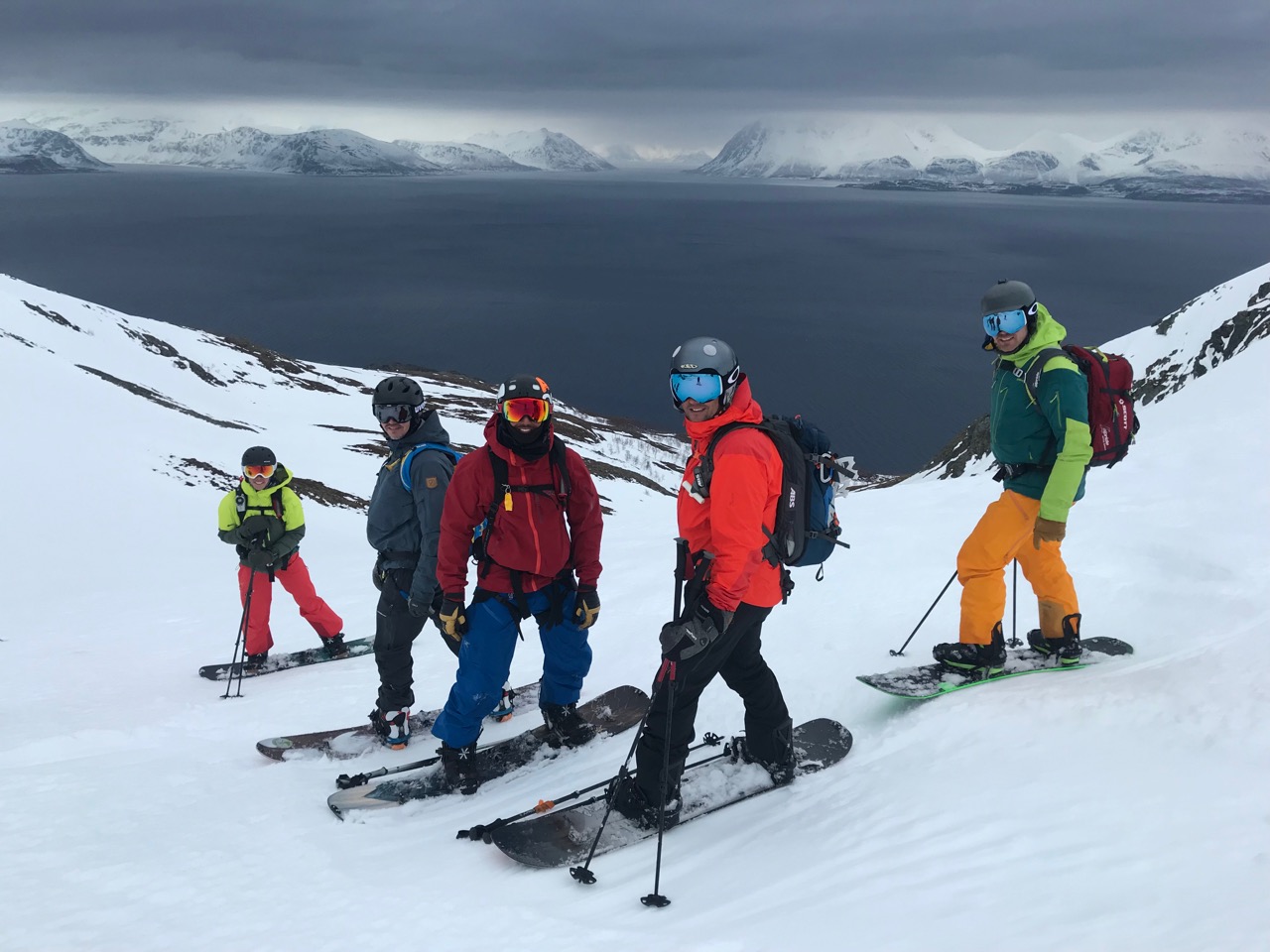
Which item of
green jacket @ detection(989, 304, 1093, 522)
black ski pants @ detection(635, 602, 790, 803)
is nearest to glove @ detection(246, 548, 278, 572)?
black ski pants @ detection(635, 602, 790, 803)

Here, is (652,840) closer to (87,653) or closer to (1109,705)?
(1109,705)

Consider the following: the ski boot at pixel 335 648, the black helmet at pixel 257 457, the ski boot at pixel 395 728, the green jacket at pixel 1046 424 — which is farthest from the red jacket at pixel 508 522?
the ski boot at pixel 335 648

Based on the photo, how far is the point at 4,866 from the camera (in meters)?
4.52

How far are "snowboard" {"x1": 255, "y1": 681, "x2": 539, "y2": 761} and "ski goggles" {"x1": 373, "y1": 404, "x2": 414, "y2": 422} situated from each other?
2534 millimetres

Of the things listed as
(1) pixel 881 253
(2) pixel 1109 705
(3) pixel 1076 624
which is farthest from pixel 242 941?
(1) pixel 881 253

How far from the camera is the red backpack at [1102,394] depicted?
5461mm

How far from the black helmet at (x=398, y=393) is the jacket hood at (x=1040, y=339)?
4430 millimetres

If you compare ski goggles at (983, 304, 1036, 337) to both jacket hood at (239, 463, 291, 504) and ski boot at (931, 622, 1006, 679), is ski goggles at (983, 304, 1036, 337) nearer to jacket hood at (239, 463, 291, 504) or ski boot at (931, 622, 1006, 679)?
ski boot at (931, 622, 1006, 679)

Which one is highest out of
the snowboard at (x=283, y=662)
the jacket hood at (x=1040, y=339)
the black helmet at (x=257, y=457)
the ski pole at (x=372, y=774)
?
the jacket hood at (x=1040, y=339)

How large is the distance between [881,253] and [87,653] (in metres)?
209

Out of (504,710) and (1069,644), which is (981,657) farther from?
(504,710)

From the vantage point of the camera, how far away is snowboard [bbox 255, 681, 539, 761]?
255 inches

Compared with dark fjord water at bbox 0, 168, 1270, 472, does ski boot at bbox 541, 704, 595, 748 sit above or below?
below

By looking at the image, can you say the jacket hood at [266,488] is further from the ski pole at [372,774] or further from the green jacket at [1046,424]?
the green jacket at [1046,424]
